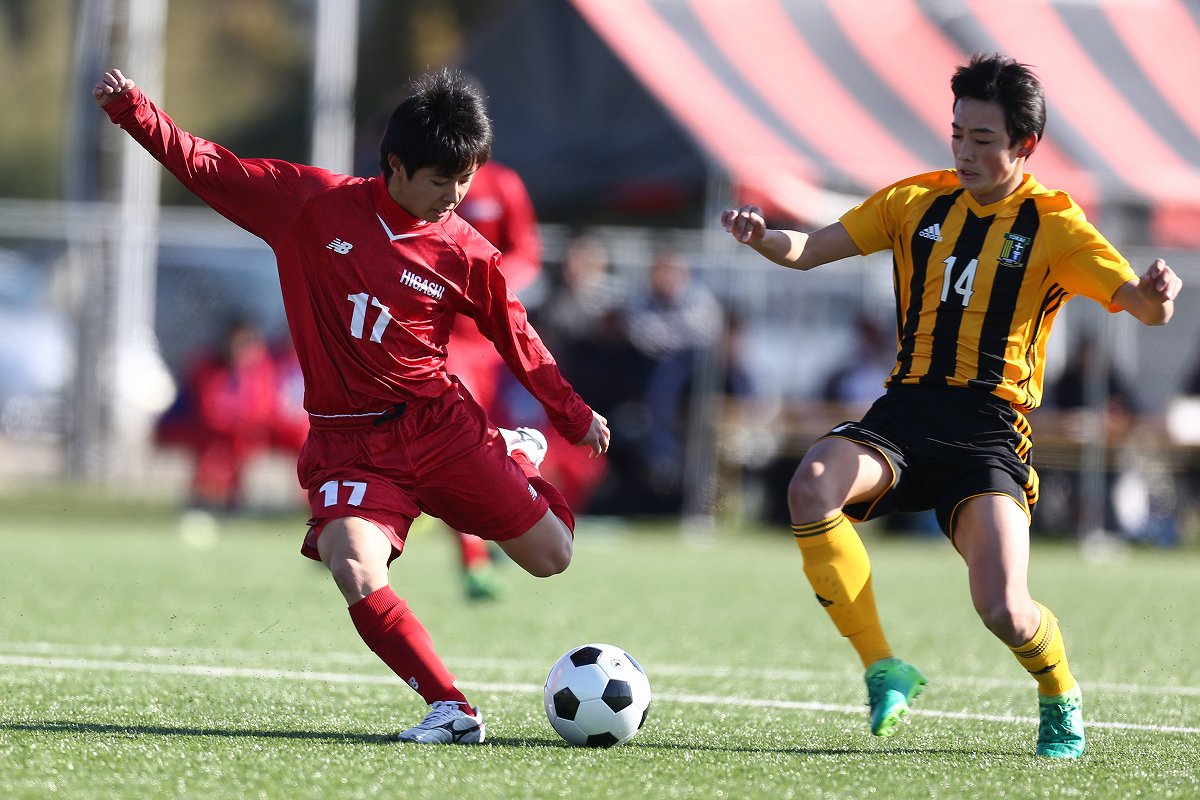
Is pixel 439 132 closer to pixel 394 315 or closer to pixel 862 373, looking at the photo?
pixel 394 315

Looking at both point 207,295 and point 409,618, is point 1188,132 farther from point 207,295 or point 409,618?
point 409,618

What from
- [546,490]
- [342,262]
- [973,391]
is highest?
[342,262]

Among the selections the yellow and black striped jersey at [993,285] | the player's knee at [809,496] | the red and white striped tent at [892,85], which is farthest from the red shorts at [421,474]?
the red and white striped tent at [892,85]

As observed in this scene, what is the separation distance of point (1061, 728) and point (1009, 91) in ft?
5.58

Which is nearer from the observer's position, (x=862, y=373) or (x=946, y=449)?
(x=946, y=449)

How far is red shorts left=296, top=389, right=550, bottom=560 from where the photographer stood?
14.8 feet

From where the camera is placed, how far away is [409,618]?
437 cm

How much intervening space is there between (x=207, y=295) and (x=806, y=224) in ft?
19.8

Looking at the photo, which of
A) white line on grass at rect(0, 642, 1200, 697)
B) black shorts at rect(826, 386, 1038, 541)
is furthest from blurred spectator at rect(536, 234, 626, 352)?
black shorts at rect(826, 386, 1038, 541)

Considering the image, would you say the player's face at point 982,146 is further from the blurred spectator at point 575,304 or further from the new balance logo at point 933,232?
the blurred spectator at point 575,304

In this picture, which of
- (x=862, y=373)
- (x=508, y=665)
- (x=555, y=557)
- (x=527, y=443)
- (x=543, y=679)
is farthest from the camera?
(x=862, y=373)

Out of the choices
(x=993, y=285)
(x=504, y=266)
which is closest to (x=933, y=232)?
(x=993, y=285)

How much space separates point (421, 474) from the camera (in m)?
4.63

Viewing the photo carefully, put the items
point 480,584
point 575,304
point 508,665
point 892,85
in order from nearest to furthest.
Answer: point 508,665 → point 480,584 → point 575,304 → point 892,85
